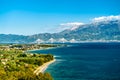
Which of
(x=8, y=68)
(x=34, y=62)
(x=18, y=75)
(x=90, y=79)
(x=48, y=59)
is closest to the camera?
(x=18, y=75)

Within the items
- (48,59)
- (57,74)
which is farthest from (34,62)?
(57,74)

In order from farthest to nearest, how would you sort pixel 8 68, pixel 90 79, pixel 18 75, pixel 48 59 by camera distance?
pixel 48 59 < pixel 8 68 < pixel 90 79 < pixel 18 75

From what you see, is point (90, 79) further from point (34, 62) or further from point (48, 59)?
point (48, 59)

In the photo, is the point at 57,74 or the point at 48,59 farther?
the point at 48,59

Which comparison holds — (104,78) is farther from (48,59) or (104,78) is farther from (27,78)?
(48,59)

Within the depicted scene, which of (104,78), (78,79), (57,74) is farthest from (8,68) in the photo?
(104,78)

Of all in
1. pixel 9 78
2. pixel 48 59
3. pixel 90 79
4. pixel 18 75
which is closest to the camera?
pixel 9 78


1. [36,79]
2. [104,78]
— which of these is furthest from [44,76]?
[104,78]

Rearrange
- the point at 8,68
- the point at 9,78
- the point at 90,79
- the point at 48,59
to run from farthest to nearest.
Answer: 1. the point at 48,59
2. the point at 8,68
3. the point at 90,79
4. the point at 9,78

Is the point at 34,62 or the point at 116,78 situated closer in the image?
the point at 116,78
